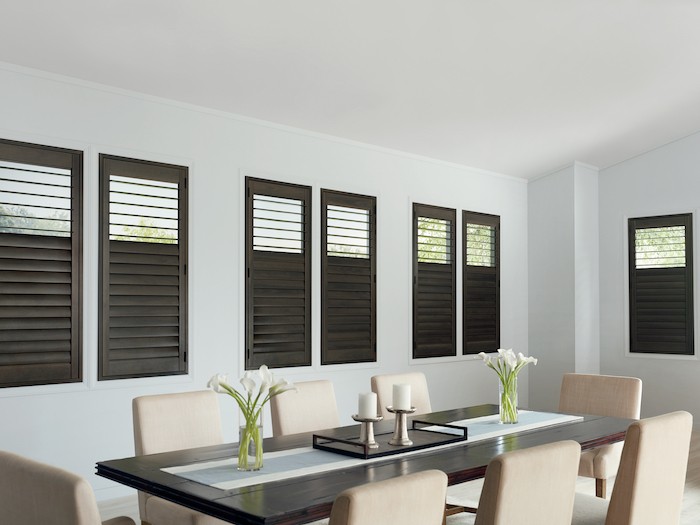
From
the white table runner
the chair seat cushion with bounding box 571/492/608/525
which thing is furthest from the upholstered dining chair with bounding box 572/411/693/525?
the white table runner

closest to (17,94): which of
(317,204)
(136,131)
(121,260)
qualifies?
(136,131)

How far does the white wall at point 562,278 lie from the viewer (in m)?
7.52

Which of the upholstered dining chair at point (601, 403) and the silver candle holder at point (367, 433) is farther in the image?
the upholstered dining chair at point (601, 403)

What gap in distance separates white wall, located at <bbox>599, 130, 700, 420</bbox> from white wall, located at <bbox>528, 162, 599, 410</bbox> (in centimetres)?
11

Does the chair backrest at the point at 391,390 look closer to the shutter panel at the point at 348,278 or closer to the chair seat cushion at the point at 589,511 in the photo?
the chair seat cushion at the point at 589,511

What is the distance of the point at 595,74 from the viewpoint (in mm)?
5305

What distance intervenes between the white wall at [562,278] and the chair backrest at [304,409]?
4216mm

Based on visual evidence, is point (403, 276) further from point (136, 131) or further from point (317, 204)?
point (136, 131)

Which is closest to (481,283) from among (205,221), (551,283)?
(551,283)

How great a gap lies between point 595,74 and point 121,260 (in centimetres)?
336

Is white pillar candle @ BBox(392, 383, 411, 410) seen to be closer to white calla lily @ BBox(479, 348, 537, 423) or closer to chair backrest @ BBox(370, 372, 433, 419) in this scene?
white calla lily @ BBox(479, 348, 537, 423)

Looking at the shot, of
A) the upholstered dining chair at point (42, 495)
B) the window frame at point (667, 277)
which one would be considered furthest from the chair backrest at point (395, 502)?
the window frame at point (667, 277)

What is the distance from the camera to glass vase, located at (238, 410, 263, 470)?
265 cm

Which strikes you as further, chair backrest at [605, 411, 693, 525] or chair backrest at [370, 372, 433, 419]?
chair backrest at [370, 372, 433, 419]
